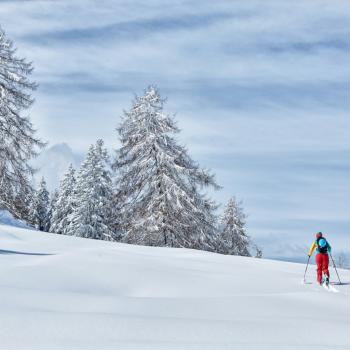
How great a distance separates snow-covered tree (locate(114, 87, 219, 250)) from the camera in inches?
1050

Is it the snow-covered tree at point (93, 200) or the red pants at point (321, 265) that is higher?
the snow-covered tree at point (93, 200)

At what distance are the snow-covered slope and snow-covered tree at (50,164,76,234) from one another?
1214 inches

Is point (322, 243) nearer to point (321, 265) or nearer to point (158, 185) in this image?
point (321, 265)

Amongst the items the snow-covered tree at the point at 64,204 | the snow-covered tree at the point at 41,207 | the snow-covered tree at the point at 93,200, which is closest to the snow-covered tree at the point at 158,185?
the snow-covered tree at the point at 93,200

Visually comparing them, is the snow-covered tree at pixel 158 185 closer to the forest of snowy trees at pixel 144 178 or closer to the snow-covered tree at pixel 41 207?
the forest of snowy trees at pixel 144 178

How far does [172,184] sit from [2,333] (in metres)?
22.1

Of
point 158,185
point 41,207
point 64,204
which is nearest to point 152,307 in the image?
point 158,185

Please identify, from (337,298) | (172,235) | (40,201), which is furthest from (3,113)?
(40,201)

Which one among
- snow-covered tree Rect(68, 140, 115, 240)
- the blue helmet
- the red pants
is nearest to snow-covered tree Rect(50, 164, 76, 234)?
snow-covered tree Rect(68, 140, 115, 240)

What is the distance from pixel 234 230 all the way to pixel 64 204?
666 inches

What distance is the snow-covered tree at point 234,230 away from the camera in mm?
38594

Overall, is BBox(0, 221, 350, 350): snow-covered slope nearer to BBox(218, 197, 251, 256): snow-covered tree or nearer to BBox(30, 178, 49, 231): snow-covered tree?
BBox(218, 197, 251, 256): snow-covered tree

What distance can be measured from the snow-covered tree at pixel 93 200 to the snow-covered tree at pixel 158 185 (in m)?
9.23

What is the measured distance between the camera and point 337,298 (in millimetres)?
9922
